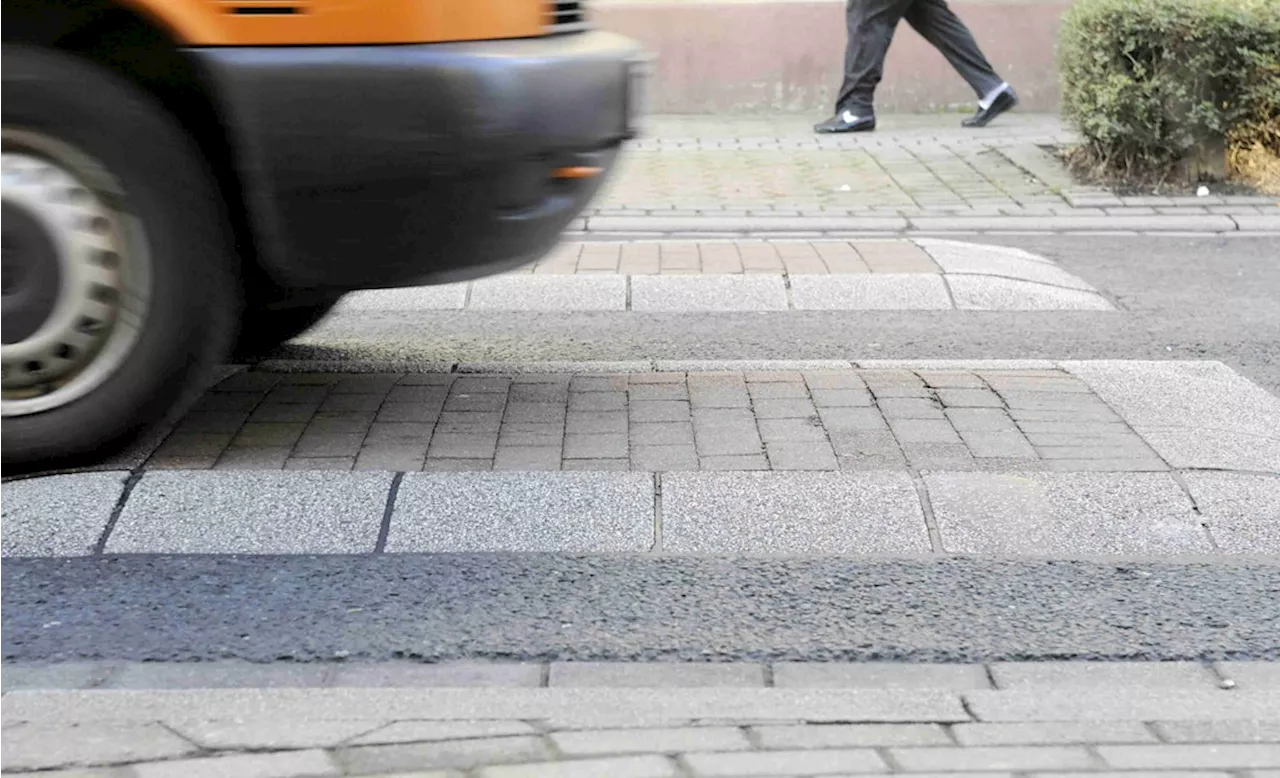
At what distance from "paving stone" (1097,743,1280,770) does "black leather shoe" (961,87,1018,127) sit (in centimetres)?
858

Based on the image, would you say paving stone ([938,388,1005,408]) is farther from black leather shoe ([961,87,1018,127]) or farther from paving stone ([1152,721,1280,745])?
black leather shoe ([961,87,1018,127])

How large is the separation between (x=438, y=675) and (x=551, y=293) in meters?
3.27

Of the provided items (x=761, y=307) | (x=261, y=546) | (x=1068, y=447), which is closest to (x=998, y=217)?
(x=761, y=307)

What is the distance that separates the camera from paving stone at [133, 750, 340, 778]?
2.58 meters

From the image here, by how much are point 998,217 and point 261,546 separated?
17.8 ft

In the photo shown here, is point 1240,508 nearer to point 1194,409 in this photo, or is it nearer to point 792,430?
point 1194,409


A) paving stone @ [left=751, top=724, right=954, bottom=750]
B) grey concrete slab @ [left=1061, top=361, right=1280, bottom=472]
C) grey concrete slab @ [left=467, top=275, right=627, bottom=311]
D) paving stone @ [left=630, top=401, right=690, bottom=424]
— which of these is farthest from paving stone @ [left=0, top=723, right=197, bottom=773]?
grey concrete slab @ [left=467, top=275, right=627, bottom=311]

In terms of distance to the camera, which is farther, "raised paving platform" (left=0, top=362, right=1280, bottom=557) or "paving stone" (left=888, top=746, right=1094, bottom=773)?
"raised paving platform" (left=0, top=362, right=1280, bottom=557)

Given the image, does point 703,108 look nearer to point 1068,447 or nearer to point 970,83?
point 970,83

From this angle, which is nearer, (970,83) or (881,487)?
(881,487)

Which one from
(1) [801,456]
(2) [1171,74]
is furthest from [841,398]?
(2) [1171,74]

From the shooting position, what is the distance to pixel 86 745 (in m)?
2.68

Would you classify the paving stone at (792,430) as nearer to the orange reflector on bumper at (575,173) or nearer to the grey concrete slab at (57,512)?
the orange reflector on bumper at (575,173)

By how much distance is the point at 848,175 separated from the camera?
9.16 meters
